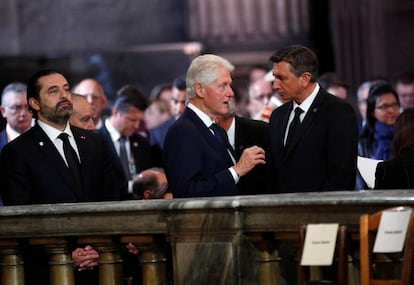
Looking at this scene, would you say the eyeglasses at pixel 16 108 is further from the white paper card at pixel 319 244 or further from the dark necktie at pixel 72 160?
the white paper card at pixel 319 244

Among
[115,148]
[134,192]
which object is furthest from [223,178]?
[115,148]

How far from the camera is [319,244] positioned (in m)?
5.82

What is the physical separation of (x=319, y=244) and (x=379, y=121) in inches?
180

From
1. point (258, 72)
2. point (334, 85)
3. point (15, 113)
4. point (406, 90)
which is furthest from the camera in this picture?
point (258, 72)

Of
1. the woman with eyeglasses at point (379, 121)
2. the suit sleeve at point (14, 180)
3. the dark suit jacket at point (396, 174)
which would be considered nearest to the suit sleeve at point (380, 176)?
the dark suit jacket at point (396, 174)

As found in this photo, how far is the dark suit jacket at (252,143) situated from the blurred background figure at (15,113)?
234 cm

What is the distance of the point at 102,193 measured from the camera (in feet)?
25.7

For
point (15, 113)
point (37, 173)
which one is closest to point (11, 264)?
point (37, 173)

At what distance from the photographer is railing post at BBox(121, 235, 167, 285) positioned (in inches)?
257

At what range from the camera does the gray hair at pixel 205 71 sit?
7480mm

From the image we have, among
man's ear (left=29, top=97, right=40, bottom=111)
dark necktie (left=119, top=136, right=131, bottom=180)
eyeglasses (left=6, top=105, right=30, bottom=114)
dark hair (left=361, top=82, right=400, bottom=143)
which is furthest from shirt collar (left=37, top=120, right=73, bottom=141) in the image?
dark hair (left=361, top=82, right=400, bottom=143)

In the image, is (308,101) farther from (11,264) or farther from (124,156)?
(124,156)

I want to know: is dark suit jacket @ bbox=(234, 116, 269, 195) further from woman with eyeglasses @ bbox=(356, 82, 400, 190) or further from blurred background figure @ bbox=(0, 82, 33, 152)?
blurred background figure @ bbox=(0, 82, 33, 152)

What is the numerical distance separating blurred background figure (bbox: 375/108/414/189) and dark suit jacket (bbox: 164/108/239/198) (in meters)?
0.84
